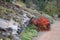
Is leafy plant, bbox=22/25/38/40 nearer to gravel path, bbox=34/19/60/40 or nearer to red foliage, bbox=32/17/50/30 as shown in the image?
gravel path, bbox=34/19/60/40

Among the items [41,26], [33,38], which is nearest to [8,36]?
[33,38]

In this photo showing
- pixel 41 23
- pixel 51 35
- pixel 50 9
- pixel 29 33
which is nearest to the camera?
pixel 29 33

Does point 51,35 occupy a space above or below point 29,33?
above

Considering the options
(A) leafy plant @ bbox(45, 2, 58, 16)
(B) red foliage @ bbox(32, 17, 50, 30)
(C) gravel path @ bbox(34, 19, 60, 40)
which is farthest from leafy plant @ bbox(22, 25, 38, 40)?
(A) leafy plant @ bbox(45, 2, 58, 16)

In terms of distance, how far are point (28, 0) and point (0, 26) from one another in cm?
932

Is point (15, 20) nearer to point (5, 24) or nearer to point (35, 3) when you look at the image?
point (5, 24)

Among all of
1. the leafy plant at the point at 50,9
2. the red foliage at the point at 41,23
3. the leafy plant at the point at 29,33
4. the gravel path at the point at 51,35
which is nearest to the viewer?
the leafy plant at the point at 29,33

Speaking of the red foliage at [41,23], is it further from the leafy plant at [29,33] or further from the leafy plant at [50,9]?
the leafy plant at [50,9]

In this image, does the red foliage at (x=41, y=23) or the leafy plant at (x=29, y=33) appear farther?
the red foliage at (x=41, y=23)

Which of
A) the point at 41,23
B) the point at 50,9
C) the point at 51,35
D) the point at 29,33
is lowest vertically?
the point at 29,33

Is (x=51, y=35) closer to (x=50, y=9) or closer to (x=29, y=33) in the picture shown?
(x=29, y=33)

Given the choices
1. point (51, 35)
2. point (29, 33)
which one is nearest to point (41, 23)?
point (51, 35)

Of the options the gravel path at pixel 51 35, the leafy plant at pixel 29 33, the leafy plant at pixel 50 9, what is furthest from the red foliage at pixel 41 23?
the leafy plant at pixel 50 9

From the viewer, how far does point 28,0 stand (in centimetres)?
1712
